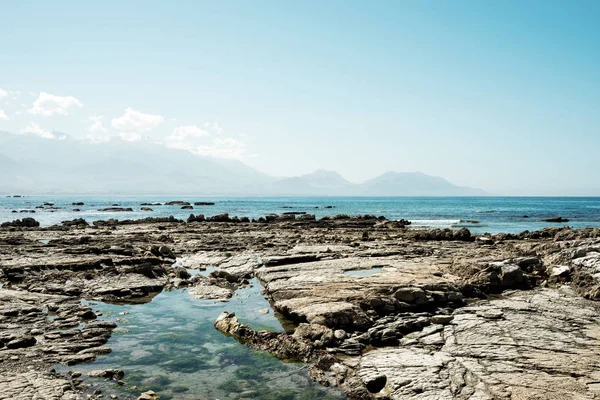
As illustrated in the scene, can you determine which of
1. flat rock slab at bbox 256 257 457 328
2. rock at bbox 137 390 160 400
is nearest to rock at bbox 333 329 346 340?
flat rock slab at bbox 256 257 457 328

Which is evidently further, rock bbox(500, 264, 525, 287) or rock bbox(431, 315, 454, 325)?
rock bbox(500, 264, 525, 287)

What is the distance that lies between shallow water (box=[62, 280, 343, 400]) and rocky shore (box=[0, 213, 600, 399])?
452 millimetres

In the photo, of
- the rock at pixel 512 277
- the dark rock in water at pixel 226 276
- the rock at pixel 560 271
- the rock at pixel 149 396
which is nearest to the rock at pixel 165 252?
the dark rock in water at pixel 226 276

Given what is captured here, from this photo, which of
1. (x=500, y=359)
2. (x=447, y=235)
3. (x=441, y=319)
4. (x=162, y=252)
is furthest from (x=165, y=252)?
(x=447, y=235)

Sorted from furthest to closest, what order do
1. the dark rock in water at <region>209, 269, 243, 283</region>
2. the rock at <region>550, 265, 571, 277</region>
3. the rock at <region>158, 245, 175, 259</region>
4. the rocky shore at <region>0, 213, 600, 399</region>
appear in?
the rock at <region>158, 245, 175, 259</region> < the dark rock in water at <region>209, 269, 243, 283</region> < the rock at <region>550, 265, 571, 277</region> < the rocky shore at <region>0, 213, 600, 399</region>

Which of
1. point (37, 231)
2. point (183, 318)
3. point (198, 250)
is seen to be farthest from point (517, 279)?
point (37, 231)

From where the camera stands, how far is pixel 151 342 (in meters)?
11.9

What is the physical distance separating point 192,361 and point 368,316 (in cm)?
571

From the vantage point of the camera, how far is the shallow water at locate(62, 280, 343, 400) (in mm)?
8953

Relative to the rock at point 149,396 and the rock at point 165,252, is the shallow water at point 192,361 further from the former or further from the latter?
the rock at point 165,252

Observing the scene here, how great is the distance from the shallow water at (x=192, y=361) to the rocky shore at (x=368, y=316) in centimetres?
45

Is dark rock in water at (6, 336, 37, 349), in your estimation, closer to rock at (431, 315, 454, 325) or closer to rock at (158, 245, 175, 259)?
rock at (431, 315, 454, 325)

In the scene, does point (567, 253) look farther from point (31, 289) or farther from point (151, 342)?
point (31, 289)

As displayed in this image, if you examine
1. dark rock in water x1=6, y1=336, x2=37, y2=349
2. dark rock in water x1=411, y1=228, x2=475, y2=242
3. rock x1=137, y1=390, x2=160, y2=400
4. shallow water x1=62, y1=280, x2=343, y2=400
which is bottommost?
shallow water x1=62, y1=280, x2=343, y2=400
